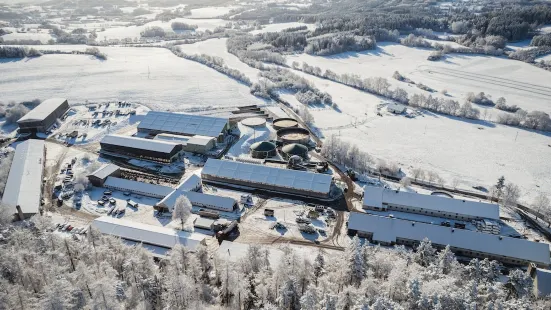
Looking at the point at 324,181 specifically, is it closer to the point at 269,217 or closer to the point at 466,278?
the point at 269,217

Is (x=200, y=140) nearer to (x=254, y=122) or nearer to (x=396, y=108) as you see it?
(x=254, y=122)

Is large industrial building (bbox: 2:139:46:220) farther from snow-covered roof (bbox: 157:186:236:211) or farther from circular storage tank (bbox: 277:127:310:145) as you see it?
circular storage tank (bbox: 277:127:310:145)

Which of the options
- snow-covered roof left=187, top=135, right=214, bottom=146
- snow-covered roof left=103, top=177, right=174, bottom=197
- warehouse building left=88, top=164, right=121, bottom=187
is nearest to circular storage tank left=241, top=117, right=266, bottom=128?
snow-covered roof left=187, top=135, right=214, bottom=146

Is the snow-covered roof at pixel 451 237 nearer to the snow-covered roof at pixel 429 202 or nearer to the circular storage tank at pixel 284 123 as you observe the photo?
the snow-covered roof at pixel 429 202

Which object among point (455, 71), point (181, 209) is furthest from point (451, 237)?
point (455, 71)

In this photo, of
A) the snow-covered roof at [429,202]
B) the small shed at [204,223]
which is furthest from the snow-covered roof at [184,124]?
the snow-covered roof at [429,202]

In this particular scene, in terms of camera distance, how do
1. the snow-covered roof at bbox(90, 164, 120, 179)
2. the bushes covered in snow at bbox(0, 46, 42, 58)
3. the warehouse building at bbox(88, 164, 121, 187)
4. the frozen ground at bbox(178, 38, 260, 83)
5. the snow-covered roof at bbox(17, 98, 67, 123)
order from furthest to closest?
the bushes covered in snow at bbox(0, 46, 42, 58) → the frozen ground at bbox(178, 38, 260, 83) → the snow-covered roof at bbox(17, 98, 67, 123) → the snow-covered roof at bbox(90, 164, 120, 179) → the warehouse building at bbox(88, 164, 121, 187)
